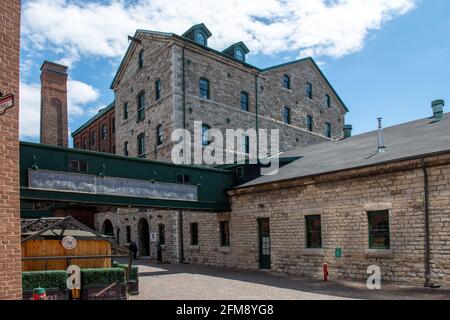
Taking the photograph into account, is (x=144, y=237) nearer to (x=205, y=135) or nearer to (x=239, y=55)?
(x=205, y=135)

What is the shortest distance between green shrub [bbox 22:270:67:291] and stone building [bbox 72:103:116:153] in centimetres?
2964

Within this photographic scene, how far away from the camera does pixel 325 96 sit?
40.2 meters

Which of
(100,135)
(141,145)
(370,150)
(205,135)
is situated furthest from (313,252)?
(100,135)

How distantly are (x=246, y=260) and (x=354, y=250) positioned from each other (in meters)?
6.80

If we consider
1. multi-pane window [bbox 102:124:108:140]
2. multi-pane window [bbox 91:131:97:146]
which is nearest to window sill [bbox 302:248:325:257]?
multi-pane window [bbox 102:124:108:140]

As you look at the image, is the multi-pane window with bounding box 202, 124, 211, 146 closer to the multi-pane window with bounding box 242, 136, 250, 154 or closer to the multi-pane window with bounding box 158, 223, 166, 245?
the multi-pane window with bounding box 242, 136, 250, 154

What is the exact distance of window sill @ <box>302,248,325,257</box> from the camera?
17.3 metres

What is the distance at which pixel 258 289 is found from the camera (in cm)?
1417

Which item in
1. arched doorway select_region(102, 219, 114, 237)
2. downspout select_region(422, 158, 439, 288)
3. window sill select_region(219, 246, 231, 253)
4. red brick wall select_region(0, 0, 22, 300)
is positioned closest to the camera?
red brick wall select_region(0, 0, 22, 300)

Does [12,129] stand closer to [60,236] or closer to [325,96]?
[60,236]

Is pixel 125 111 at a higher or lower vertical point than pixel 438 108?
higher

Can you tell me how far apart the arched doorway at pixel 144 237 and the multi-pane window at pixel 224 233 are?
939 cm

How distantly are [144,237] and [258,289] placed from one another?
61.3 feet
